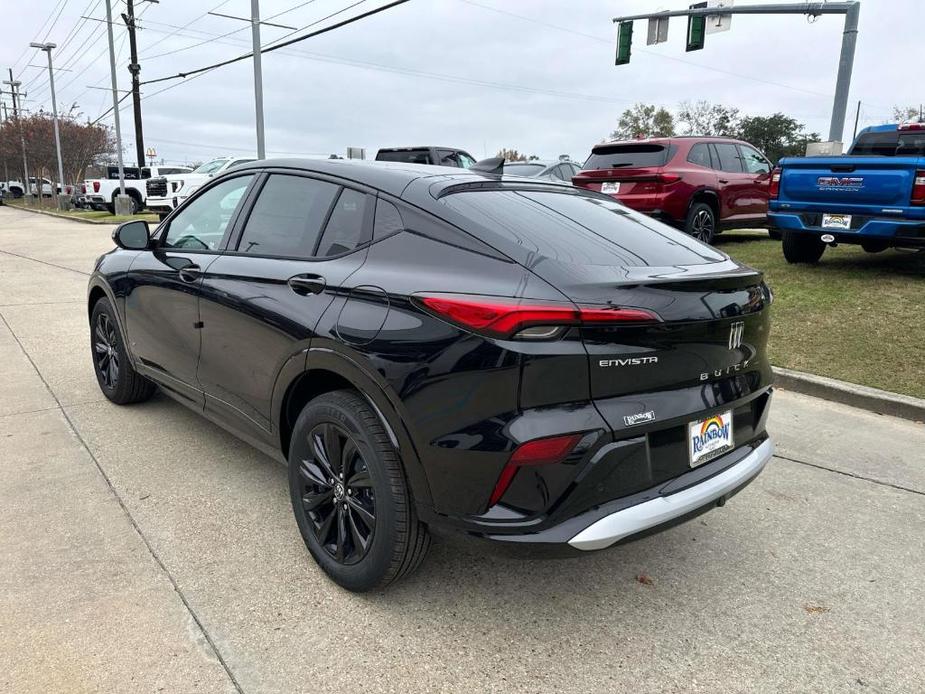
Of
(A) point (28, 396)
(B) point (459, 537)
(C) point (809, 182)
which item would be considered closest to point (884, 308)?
(C) point (809, 182)

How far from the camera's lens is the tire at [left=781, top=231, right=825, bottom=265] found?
345 inches

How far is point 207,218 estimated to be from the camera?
3.81 metres

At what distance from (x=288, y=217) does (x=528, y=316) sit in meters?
1.51

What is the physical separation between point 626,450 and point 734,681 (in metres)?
0.86

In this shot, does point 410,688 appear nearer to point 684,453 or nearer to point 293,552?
point 293,552

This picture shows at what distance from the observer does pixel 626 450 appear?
7.31 ft

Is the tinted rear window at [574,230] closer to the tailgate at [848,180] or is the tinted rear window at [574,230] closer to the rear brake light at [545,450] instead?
the rear brake light at [545,450]

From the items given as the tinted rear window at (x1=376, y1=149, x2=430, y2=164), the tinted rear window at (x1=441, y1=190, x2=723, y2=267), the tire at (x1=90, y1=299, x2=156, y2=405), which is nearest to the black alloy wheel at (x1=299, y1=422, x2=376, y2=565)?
the tinted rear window at (x1=441, y1=190, x2=723, y2=267)

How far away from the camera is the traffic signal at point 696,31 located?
17828 millimetres

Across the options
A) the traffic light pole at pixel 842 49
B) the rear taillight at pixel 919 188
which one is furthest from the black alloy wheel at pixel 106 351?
the traffic light pole at pixel 842 49

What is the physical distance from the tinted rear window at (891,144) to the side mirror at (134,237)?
9.26 m

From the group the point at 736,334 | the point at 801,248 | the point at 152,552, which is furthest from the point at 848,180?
the point at 152,552

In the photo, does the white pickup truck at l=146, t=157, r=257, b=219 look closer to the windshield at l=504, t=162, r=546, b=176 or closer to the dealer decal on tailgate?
the windshield at l=504, t=162, r=546, b=176

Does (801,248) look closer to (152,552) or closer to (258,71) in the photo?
(152,552)
